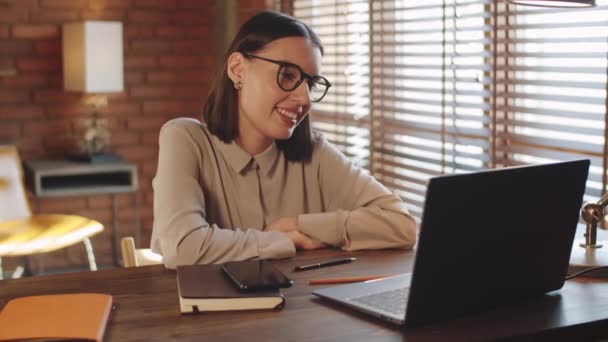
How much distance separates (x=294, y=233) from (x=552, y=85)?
1.04m

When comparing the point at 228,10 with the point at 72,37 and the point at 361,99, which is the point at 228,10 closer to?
the point at 72,37

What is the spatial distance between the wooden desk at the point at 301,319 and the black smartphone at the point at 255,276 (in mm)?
36

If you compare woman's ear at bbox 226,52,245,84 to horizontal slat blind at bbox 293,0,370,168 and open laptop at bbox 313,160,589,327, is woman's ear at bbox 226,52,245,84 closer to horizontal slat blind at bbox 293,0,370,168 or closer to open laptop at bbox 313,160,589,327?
open laptop at bbox 313,160,589,327

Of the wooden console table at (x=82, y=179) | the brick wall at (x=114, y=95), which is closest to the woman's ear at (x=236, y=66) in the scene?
the wooden console table at (x=82, y=179)

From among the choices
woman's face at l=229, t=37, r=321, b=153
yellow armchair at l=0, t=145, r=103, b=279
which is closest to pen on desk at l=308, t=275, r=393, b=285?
woman's face at l=229, t=37, r=321, b=153

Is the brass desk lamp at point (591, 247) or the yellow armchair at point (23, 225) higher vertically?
the brass desk lamp at point (591, 247)

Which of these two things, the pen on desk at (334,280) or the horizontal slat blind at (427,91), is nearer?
the pen on desk at (334,280)

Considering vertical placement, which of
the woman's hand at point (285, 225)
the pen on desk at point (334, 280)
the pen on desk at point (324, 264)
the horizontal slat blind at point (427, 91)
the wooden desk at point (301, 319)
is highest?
the horizontal slat blind at point (427, 91)

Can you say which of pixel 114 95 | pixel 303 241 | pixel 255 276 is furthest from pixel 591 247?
pixel 114 95

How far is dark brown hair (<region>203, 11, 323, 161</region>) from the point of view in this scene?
2.19 metres

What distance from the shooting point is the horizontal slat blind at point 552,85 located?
252cm

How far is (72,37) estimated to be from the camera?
4.50m

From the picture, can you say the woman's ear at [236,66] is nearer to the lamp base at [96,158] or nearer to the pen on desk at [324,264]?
the pen on desk at [324,264]

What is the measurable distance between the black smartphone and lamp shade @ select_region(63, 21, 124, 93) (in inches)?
114
